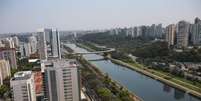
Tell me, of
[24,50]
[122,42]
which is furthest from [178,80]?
[122,42]

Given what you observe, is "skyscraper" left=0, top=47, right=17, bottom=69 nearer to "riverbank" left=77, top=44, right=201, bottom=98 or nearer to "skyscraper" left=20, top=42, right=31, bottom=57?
"skyscraper" left=20, top=42, right=31, bottom=57

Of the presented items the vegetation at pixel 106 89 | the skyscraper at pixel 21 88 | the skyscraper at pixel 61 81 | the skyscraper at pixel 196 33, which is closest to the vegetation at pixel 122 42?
the skyscraper at pixel 196 33

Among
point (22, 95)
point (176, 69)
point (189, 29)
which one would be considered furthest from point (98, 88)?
point (189, 29)

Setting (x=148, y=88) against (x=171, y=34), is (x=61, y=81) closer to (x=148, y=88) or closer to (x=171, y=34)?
(x=148, y=88)

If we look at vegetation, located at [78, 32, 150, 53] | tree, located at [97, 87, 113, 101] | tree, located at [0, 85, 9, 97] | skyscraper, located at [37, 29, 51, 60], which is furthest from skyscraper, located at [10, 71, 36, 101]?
vegetation, located at [78, 32, 150, 53]

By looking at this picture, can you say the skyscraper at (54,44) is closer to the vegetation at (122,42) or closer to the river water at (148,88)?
the river water at (148,88)

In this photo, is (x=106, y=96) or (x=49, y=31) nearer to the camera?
(x=106, y=96)

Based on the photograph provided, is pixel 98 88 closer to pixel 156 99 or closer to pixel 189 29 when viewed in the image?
pixel 156 99
